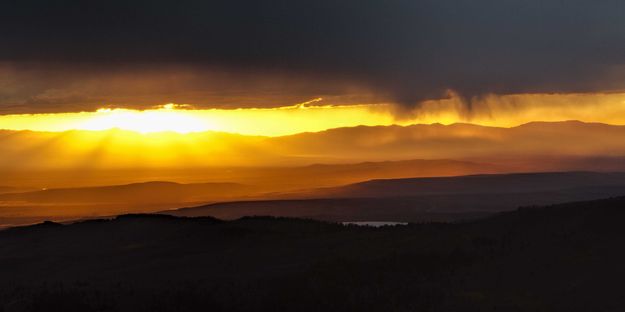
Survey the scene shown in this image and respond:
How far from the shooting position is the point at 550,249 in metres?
42.7

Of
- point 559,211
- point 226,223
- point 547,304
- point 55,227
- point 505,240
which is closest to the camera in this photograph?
point 547,304

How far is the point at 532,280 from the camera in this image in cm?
3925

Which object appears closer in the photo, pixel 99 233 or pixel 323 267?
pixel 323 267

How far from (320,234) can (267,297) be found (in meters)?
19.1

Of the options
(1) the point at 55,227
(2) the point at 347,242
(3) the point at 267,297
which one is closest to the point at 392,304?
(3) the point at 267,297

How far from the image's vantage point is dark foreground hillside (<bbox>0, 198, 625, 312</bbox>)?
37562mm

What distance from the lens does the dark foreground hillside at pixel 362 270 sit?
123ft

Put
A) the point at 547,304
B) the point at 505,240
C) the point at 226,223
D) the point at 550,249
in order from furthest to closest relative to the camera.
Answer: the point at 226,223
the point at 505,240
the point at 550,249
the point at 547,304

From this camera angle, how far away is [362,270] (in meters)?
43.2

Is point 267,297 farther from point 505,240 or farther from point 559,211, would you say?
point 559,211

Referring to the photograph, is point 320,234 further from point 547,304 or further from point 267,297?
point 547,304

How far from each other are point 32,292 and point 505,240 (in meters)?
24.3

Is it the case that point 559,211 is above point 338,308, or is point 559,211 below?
above

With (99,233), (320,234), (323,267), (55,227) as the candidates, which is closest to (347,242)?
(320,234)
